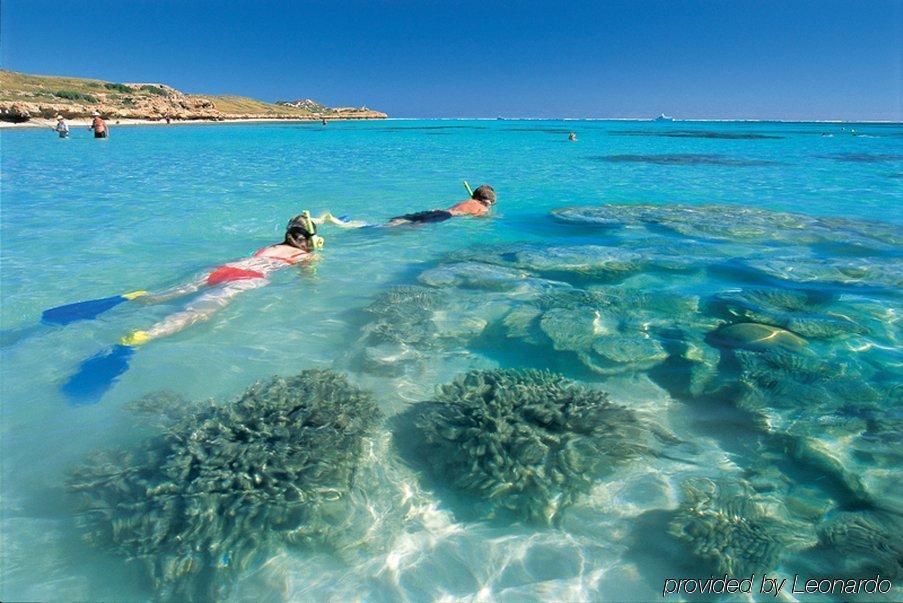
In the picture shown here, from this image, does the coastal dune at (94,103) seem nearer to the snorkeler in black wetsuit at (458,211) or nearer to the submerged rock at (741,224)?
the snorkeler in black wetsuit at (458,211)

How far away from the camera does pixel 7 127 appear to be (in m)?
49.8

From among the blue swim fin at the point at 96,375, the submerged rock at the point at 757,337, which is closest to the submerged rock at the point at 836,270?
the submerged rock at the point at 757,337

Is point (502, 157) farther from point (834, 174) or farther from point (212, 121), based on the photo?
point (212, 121)

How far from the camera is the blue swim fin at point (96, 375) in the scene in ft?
16.5

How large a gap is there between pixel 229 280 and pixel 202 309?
115 centimetres

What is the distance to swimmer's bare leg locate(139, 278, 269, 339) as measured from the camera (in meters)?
6.43

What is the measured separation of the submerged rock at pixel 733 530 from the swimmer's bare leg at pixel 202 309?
635cm

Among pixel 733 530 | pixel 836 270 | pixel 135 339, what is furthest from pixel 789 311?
pixel 135 339

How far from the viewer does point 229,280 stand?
8062mm

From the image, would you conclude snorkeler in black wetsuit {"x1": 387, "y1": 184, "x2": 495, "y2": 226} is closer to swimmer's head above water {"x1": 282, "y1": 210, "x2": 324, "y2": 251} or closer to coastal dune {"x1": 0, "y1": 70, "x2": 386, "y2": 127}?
swimmer's head above water {"x1": 282, "y1": 210, "x2": 324, "y2": 251}

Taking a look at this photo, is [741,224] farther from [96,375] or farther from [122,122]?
[122,122]

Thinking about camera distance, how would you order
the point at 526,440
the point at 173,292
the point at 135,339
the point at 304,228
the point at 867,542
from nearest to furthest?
the point at 867,542 → the point at 526,440 → the point at 135,339 → the point at 173,292 → the point at 304,228

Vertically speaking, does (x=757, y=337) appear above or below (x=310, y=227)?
below

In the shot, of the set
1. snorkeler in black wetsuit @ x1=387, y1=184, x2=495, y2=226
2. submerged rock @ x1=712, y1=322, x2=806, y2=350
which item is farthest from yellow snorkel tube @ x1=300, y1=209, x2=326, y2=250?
submerged rock @ x1=712, y1=322, x2=806, y2=350
